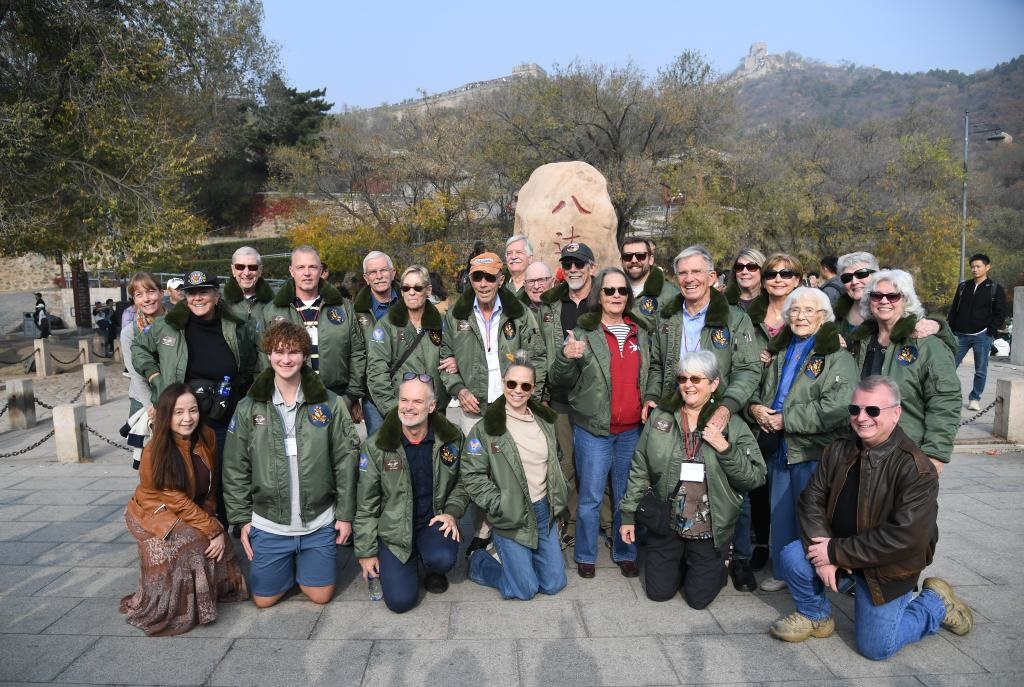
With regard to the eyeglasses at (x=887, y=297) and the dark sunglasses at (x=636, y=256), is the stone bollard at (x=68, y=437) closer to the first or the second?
the dark sunglasses at (x=636, y=256)

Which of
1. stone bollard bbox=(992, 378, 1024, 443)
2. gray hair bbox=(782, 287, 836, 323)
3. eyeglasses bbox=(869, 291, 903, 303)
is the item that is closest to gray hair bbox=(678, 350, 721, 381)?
gray hair bbox=(782, 287, 836, 323)

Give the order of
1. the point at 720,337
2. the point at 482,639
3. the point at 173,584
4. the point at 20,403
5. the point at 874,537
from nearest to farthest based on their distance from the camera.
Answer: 1. the point at 874,537
2. the point at 482,639
3. the point at 173,584
4. the point at 720,337
5. the point at 20,403

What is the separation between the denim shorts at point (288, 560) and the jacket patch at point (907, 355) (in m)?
3.44

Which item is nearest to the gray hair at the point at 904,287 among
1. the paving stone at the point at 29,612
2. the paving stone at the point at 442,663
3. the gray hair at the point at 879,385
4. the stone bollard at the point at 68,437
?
the gray hair at the point at 879,385

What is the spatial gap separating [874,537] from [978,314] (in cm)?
686

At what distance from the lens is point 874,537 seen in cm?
334

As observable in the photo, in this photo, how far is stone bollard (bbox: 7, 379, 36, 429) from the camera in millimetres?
9336

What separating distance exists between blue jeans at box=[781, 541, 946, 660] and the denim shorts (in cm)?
258

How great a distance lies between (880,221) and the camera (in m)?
26.2

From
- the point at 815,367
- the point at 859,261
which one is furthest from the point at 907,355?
the point at 859,261

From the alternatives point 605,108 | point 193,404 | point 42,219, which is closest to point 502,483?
point 193,404

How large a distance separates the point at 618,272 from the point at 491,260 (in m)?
0.83

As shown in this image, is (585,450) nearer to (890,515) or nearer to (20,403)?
(890,515)

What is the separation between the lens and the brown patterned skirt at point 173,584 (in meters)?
3.82
